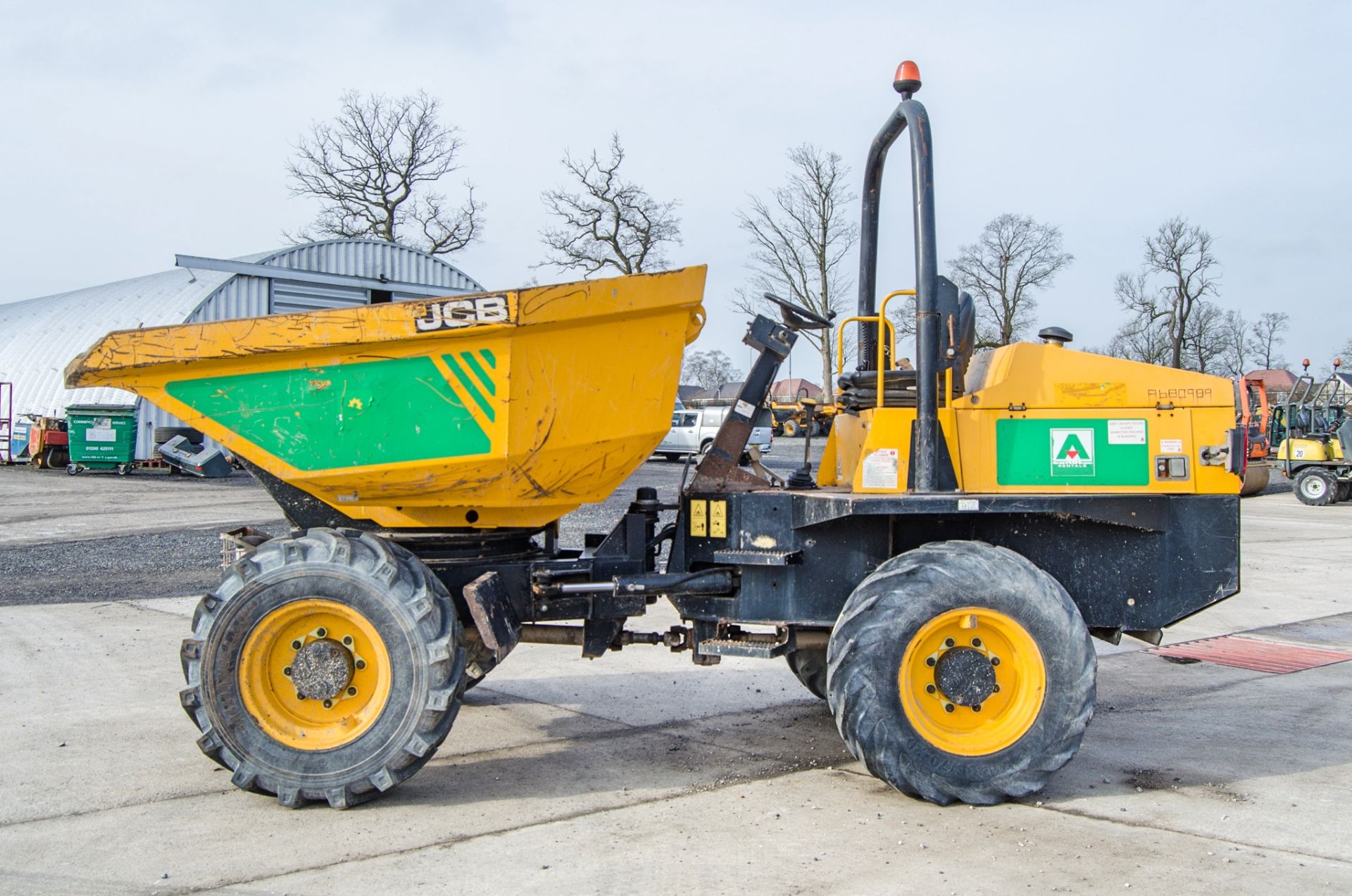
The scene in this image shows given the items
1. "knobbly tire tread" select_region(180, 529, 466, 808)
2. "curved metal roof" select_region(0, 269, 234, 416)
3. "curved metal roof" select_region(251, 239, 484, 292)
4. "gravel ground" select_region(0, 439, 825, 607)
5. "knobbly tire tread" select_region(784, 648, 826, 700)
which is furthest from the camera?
"curved metal roof" select_region(0, 269, 234, 416)

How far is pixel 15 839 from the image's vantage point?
4.14 metres

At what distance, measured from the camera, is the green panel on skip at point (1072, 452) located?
498 cm

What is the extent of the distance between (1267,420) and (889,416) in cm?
2436

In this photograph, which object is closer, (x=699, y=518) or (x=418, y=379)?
(x=418, y=379)

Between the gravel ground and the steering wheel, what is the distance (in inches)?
125

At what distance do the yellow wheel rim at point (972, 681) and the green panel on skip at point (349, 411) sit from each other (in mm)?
2072

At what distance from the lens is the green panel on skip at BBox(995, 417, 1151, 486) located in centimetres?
498

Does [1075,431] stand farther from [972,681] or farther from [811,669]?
[811,669]

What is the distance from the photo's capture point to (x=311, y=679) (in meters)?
4.68

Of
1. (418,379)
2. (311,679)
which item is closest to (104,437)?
(311,679)

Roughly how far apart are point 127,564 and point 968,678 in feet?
32.6

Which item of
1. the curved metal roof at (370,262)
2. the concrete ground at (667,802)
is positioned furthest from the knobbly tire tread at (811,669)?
the curved metal roof at (370,262)

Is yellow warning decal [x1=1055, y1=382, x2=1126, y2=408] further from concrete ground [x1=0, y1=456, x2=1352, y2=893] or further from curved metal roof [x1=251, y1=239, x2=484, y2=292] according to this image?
curved metal roof [x1=251, y1=239, x2=484, y2=292]

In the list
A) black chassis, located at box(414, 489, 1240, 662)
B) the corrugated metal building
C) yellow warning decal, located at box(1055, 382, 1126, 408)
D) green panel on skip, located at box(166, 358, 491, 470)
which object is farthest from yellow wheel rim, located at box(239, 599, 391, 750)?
the corrugated metal building
